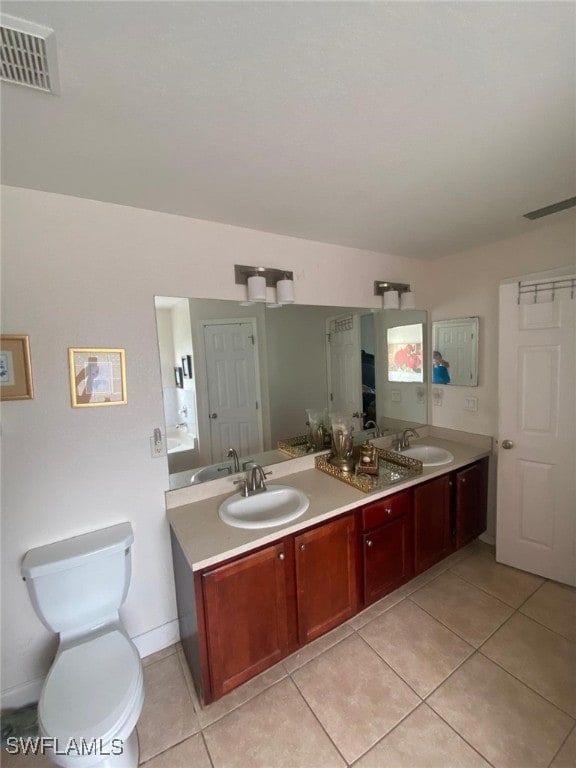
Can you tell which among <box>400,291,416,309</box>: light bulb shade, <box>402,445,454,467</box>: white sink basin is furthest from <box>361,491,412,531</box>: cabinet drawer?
<box>400,291,416,309</box>: light bulb shade

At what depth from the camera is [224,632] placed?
1307 millimetres

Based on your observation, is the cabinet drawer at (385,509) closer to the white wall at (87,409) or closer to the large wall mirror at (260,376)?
the large wall mirror at (260,376)

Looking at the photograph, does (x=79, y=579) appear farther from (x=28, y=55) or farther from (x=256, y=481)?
(x=28, y=55)

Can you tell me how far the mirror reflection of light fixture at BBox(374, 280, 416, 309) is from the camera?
94.3 inches

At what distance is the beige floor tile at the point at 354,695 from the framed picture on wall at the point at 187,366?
Result: 1.61 metres

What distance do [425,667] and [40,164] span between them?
9.14ft

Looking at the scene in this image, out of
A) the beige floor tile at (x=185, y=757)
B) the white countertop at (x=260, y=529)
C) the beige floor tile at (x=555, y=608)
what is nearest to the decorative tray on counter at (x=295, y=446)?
the white countertop at (x=260, y=529)

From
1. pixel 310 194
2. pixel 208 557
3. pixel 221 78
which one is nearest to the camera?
pixel 221 78

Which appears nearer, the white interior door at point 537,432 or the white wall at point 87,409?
the white wall at point 87,409

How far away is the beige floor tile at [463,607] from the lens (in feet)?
5.62

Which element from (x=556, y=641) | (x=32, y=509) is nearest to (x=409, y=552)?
(x=556, y=641)

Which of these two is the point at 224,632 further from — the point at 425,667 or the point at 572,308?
the point at 572,308

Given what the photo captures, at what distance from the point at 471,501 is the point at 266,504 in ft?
5.19

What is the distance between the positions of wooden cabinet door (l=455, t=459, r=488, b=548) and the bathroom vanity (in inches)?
5.9
